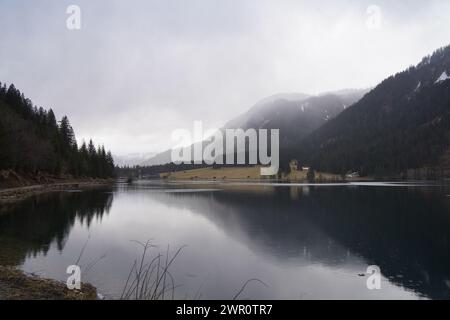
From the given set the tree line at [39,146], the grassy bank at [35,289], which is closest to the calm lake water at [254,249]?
the grassy bank at [35,289]

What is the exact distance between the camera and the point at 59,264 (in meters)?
18.0

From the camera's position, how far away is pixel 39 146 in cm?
7806

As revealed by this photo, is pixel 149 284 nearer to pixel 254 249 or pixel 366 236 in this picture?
pixel 254 249

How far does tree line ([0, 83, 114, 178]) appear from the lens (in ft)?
213

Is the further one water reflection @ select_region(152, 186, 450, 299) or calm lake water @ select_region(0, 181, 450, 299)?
water reflection @ select_region(152, 186, 450, 299)

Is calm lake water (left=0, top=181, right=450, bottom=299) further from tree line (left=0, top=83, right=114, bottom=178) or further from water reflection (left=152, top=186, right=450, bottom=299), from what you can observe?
tree line (left=0, top=83, right=114, bottom=178)

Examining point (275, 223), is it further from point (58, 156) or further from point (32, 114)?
point (32, 114)

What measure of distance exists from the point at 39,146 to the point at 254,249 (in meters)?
68.8

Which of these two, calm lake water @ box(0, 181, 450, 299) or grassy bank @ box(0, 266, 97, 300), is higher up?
grassy bank @ box(0, 266, 97, 300)

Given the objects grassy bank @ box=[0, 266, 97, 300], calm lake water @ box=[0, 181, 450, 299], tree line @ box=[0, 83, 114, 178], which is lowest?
calm lake water @ box=[0, 181, 450, 299]

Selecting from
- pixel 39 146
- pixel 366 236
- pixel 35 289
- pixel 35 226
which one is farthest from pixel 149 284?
pixel 39 146

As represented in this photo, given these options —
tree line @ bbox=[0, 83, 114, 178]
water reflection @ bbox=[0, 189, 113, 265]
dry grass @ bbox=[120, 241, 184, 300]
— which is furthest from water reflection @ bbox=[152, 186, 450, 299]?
tree line @ bbox=[0, 83, 114, 178]

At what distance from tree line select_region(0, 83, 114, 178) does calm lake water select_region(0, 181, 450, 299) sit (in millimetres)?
30710
